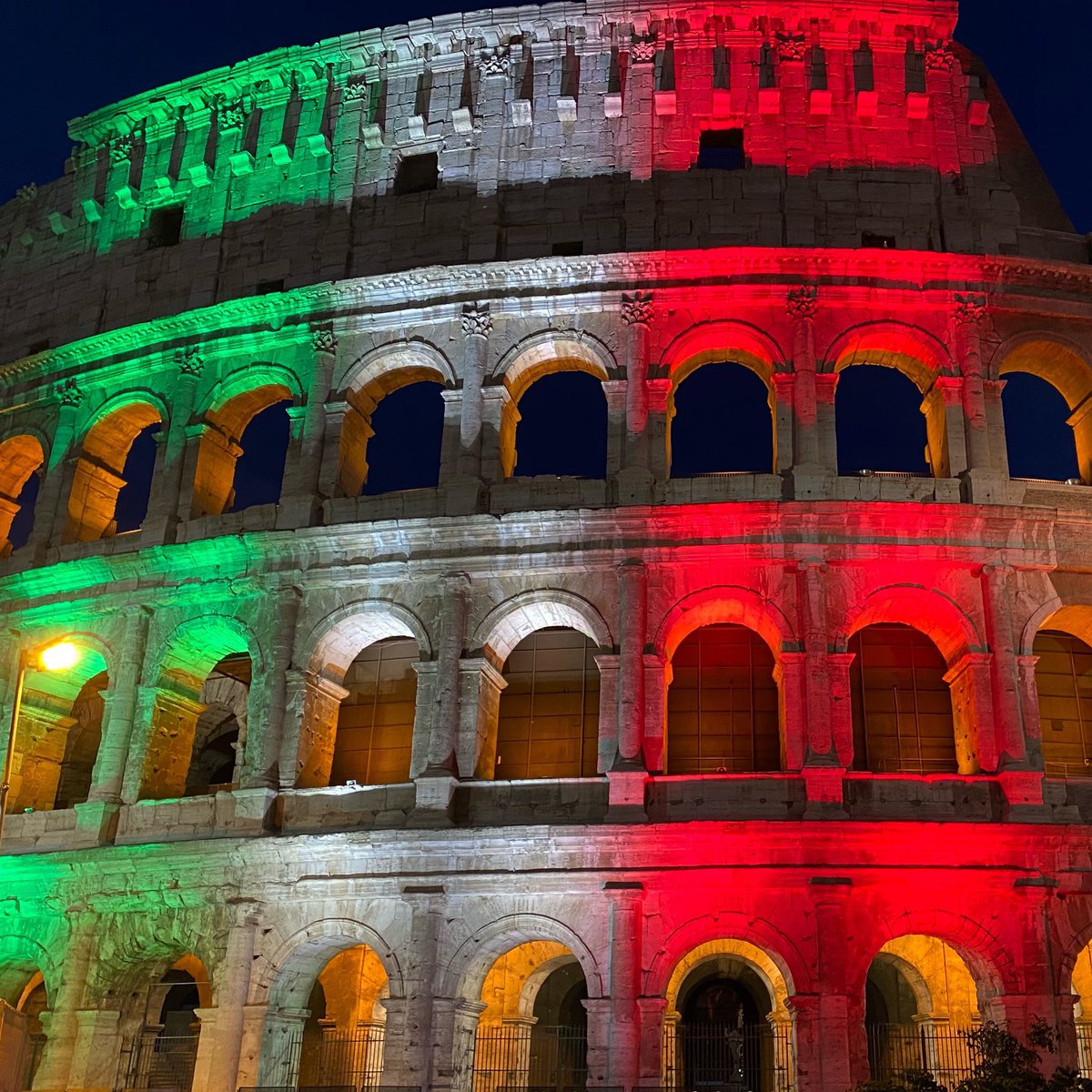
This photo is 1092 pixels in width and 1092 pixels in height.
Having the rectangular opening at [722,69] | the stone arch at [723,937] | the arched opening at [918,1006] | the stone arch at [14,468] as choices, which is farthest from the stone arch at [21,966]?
the rectangular opening at [722,69]

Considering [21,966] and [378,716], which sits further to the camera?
[378,716]

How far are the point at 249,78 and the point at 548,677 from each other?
479 inches

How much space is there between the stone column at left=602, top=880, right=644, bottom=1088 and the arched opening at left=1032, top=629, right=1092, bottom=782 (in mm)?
7011

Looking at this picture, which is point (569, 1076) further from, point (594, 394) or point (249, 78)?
point (594, 394)

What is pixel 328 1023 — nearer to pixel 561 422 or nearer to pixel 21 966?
pixel 21 966

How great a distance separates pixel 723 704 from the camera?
2019 centimetres

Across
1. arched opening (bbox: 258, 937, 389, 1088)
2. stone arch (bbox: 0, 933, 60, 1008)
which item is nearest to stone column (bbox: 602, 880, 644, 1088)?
arched opening (bbox: 258, 937, 389, 1088)

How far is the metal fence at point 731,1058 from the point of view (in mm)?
18203

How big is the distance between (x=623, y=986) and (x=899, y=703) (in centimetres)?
662

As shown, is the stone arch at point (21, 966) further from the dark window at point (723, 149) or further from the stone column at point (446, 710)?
the dark window at point (723, 149)

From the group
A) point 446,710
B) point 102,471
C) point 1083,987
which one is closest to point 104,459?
point 102,471

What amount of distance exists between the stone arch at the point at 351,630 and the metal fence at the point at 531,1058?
5.60 m

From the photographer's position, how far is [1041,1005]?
16062mm

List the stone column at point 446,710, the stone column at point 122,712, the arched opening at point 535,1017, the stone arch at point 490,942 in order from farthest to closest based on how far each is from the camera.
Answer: the stone column at point 122,712 → the arched opening at point 535,1017 → the stone column at point 446,710 → the stone arch at point 490,942
